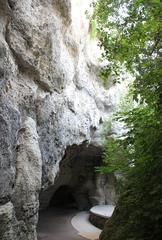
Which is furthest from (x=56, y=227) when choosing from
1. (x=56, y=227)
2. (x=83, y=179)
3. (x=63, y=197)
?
(x=63, y=197)

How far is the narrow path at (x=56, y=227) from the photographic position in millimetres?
9812

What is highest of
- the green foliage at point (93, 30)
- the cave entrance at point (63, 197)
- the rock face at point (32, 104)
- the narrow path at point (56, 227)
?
the green foliage at point (93, 30)

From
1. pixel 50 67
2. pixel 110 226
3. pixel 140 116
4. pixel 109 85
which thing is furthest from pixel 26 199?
pixel 109 85

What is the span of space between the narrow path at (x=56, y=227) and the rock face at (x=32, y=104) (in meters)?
3.14

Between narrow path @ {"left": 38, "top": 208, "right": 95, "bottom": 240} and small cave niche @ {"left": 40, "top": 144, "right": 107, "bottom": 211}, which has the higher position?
small cave niche @ {"left": 40, "top": 144, "right": 107, "bottom": 211}

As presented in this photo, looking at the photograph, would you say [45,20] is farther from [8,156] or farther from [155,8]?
[155,8]

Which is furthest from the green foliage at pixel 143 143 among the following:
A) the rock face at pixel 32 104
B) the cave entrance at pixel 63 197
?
the cave entrance at pixel 63 197

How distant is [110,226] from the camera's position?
13.8ft

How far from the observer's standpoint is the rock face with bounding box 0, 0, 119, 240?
214 inches

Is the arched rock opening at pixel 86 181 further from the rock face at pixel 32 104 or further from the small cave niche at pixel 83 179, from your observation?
the rock face at pixel 32 104

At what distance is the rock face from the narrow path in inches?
124

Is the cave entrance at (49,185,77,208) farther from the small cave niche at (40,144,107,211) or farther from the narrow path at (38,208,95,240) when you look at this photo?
the narrow path at (38,208,95,240)

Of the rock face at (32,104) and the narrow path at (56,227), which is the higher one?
the rock face at (32,104)

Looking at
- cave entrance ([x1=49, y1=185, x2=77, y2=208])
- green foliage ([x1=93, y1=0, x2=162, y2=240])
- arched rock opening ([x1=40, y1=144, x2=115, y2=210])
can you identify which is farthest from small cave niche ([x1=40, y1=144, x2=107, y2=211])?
green foliage ([x1=93, y1=0, x2=162, y2=240])
